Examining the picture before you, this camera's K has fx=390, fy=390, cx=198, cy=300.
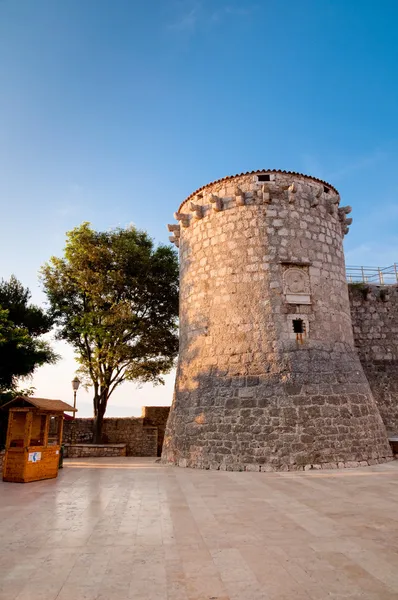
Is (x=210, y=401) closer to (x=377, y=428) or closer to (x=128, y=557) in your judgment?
(x=377, y=428)

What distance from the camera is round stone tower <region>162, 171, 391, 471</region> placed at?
10.0 m

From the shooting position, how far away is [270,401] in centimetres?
1027

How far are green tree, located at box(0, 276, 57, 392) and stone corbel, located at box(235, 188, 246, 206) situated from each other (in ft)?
27.6

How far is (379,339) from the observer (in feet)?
51.4

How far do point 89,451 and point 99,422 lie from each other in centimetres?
216

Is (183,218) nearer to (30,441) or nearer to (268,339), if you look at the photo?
(268,339)

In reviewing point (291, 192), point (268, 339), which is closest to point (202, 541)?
point (268, 339)

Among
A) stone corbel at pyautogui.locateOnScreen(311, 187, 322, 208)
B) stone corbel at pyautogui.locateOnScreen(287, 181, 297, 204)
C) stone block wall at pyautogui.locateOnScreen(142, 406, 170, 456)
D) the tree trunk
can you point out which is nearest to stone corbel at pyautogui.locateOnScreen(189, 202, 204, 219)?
stone corbel at pyautogui.locateOnScreen(287, 181, 297, 204)

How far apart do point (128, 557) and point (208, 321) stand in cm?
824

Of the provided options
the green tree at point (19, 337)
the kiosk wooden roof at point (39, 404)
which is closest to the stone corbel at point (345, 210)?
the kiosk wooden roof at point (39, 404)

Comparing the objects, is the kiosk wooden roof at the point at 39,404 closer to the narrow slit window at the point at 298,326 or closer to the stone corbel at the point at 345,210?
the narrow slit window at the point at 298,326

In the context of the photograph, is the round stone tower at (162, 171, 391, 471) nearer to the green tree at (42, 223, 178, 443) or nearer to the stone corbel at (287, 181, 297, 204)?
the stone corbel at (287, 181, 297, 204)

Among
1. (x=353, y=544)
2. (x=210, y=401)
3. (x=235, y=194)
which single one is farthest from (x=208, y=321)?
(x=353, y=544)

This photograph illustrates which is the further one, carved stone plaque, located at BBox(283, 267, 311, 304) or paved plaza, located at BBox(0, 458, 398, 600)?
carved stone plaque, located at BBox(283, 267, 311, 304)
